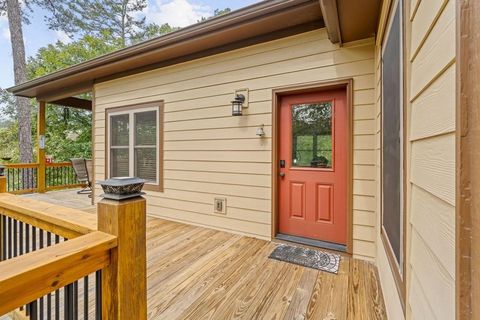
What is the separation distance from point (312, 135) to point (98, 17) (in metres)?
12.7

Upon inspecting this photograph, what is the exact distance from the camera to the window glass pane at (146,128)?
14.6 ft

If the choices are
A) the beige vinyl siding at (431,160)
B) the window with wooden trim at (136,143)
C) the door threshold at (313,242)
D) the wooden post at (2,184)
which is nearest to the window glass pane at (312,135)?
the door threshold at (313,242)

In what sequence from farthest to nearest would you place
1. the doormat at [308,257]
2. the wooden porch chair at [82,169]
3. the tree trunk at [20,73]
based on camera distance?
the tree trunk at [20,73]
the wooden porch chair at [82,169]
the doormat at [308,257]

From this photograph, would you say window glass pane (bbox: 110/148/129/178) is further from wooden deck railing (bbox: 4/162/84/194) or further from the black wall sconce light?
wooden deck railing (bbox: 4/162/84/194)

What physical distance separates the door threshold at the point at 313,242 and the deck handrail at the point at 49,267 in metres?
2.54

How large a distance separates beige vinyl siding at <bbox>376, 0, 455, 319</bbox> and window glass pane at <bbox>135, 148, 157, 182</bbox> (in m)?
4.08

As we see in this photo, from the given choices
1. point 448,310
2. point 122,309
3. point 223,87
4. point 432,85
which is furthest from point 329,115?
point 122,309

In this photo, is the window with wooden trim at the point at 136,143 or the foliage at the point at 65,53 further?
the foliage at the point at 65,53

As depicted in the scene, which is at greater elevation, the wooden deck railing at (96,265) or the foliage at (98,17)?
the foliage at (98,17)

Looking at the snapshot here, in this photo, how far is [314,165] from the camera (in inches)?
121

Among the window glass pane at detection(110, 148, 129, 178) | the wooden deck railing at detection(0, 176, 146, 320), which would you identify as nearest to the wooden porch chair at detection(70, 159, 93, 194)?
the window glass pane at detection(110, 148, 129, 178)

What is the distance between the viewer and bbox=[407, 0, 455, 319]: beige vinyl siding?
0.63 meters

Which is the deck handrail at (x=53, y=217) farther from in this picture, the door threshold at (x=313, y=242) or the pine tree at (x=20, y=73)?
the pine tree at (x=20, y=73)

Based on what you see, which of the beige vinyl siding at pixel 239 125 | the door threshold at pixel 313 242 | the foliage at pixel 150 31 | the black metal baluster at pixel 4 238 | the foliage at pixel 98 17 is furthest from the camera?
the foliage at pixel 150 31
